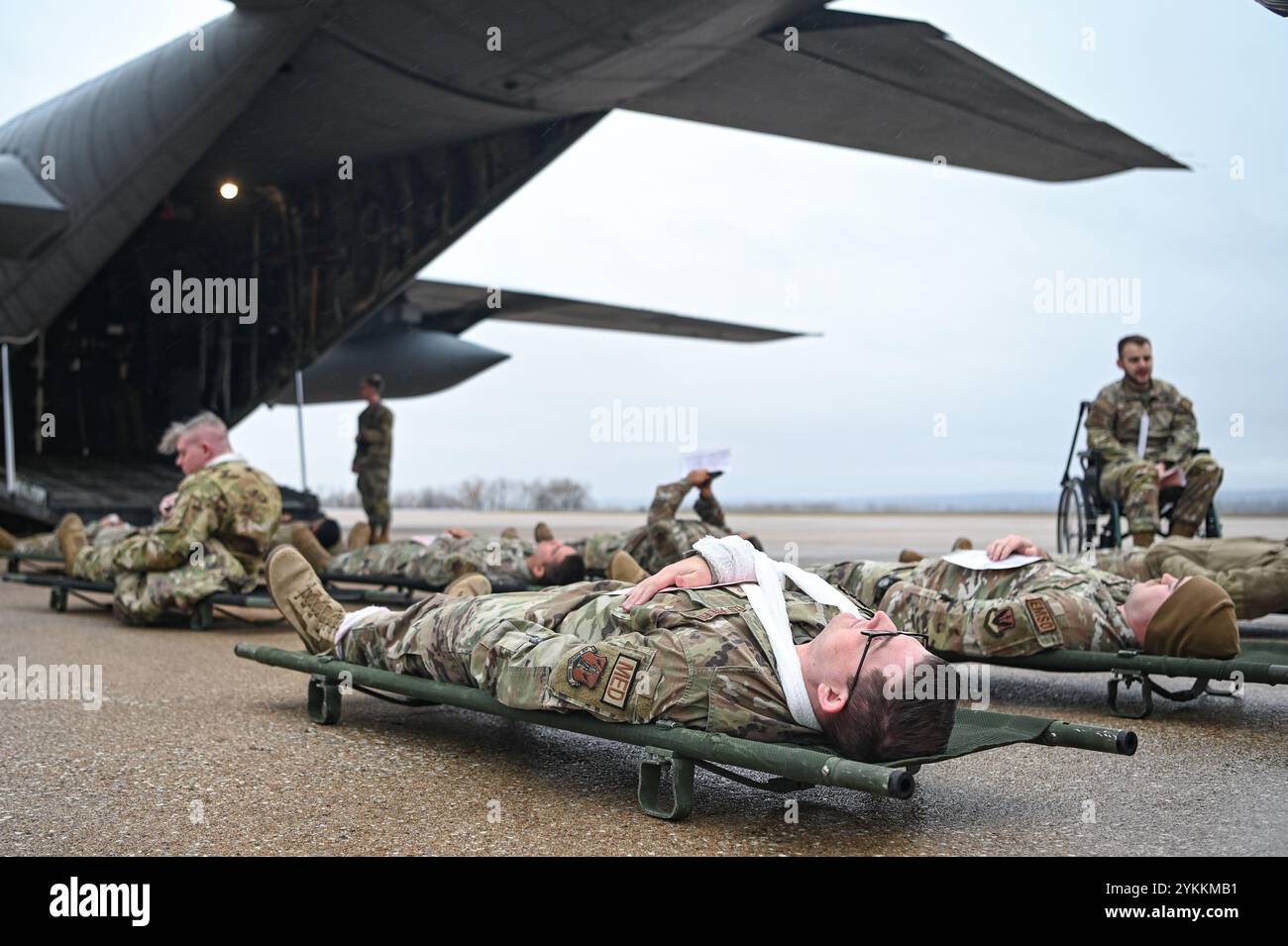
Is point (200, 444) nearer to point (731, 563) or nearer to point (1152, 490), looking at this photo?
point (731, 563)

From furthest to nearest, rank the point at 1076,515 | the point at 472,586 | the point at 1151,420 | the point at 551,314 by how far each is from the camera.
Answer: the point at 551,314, the point at 1076,515, the point at 1151,420, the point at 472,586

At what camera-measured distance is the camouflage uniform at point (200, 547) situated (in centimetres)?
638

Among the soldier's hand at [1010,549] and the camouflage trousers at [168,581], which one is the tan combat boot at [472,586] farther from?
the camouflage trousers at [168,581]

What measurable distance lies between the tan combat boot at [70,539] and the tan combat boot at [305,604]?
4408mm

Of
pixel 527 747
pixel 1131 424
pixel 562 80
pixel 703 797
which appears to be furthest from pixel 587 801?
pixel 562 80

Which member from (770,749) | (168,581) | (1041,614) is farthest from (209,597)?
(770,749)

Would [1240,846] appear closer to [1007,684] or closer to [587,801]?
[587,801]

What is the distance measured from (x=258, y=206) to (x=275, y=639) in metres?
9.33

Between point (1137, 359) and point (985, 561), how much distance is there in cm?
403

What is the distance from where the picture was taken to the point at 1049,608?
4.02 meters

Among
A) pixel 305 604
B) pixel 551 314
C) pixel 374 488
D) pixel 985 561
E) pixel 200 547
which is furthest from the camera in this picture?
pixel 551 314

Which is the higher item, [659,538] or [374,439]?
[374,439]

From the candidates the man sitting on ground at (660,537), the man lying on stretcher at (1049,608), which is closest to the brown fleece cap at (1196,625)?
the man lying on stretcher at (1049,608)

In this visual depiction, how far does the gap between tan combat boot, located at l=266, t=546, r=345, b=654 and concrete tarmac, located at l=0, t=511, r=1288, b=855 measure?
287 mm
